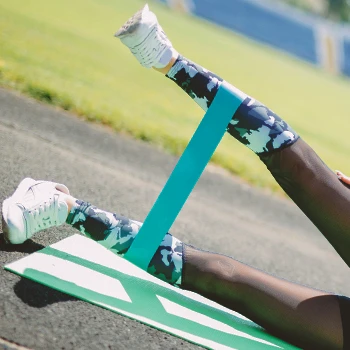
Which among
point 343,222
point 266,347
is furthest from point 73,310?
point 343,222

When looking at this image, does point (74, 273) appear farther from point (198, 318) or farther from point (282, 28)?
point (282, 28)

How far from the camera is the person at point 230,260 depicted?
7.13 ft

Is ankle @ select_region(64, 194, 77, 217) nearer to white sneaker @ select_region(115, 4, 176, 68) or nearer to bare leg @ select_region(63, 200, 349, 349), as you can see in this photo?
bare leg @ select_region(63, 200, 349, 349)

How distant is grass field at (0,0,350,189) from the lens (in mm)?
5922

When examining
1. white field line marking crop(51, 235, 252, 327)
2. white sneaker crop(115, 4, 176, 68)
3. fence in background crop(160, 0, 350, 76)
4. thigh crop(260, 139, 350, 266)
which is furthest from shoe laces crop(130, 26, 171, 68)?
fence in background crop(160, 0, 350, 76)

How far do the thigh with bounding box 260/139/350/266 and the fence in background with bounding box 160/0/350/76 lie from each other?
29.2 meters

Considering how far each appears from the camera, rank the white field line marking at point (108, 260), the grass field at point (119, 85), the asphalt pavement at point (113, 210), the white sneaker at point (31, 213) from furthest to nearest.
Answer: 1. the grass field at point (119, 85)
2. the white field line marking at point (108, 260)
3. the white sneaker at point (31, 213)
4. the asphalt pavement at point (113, 210)

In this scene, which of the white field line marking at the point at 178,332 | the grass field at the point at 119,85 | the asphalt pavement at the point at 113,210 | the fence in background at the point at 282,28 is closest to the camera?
the asphalt pavement at the point at 113,210

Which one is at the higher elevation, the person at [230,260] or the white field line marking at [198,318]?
the person at [230,260]

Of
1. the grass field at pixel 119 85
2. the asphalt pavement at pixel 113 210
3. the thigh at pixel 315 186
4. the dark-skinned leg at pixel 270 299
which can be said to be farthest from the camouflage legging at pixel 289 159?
the grass field at pixel 119 85

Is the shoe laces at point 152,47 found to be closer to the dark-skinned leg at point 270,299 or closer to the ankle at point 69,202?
the ankle at point 69,202

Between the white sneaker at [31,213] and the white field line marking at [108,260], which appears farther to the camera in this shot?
the white field line marking at [108,260]

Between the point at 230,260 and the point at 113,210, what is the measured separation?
1253 millimetres

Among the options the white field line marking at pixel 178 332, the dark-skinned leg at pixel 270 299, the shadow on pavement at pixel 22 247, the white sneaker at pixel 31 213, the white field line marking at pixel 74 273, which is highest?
the dark-skinned leg at pixel 270 299
